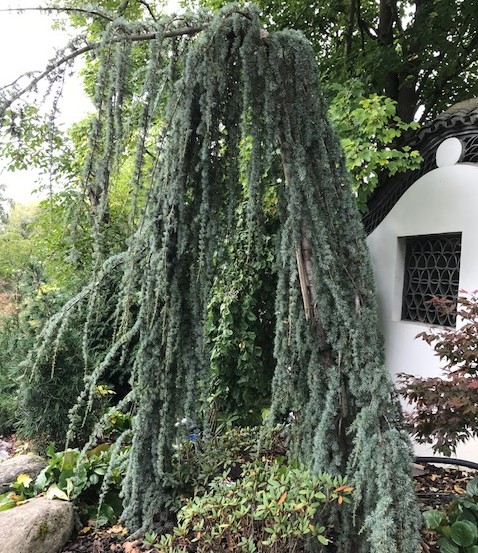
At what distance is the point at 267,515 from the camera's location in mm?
2068

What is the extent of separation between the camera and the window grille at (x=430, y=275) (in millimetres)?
4035

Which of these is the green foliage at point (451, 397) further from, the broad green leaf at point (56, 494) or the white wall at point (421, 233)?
the broad green leaf at point (56, 494)

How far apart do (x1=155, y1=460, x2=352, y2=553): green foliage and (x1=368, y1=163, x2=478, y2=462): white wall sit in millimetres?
2056

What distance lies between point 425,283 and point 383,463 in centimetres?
272

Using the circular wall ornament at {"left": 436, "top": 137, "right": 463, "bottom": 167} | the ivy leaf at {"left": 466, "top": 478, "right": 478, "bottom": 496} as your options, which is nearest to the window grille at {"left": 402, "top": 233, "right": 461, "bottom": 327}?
the circular wall ornament at {"left": 436, "top": 137, "right": 463, "bottom": 167}

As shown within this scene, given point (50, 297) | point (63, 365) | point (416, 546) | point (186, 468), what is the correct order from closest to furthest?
1. point (416, 546)
2. point (186, 468)
3. point (63, 365)
4. point (50, 297)

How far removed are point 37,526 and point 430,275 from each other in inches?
139

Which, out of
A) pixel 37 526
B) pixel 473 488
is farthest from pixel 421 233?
pixel 37 526

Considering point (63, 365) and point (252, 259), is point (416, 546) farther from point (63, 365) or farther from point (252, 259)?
point (63, 365)

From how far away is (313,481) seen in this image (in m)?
2.07

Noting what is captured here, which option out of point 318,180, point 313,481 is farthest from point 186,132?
point 313,481

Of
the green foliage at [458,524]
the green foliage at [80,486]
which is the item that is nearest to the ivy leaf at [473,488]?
the green foliage at [458,524]

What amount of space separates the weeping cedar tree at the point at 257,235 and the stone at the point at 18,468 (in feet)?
4.96

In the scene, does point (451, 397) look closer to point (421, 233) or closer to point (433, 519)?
point (433, 519)
